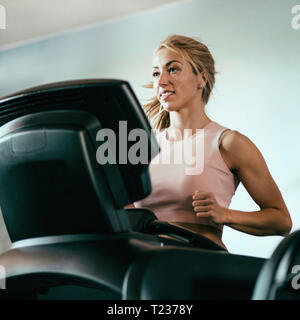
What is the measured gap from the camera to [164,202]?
125cm

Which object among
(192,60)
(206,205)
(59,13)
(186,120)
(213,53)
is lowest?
(206,205)

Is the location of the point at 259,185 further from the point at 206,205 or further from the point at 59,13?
the point at 59,13

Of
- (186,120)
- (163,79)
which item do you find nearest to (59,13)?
(163,79)

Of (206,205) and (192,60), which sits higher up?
(192,60)

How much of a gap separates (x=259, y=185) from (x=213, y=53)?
166 cm

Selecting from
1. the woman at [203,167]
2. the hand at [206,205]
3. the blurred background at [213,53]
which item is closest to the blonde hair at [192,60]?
the woman at [203,167]

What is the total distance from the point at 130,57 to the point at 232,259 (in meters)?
2.67

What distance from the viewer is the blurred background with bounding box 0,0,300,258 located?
8.23 ft

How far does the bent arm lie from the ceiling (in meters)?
1.96

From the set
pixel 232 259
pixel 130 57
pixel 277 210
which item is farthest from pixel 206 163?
pixel 130 57

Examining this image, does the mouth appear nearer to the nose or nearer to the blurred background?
the nose

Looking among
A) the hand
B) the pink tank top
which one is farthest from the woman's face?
the hand

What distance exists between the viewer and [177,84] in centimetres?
159

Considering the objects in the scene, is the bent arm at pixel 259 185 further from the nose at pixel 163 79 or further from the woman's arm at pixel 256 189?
the nose at pixel 163 79
